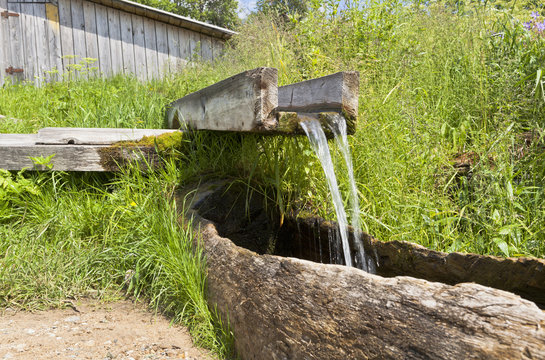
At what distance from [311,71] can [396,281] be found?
302 centimetres

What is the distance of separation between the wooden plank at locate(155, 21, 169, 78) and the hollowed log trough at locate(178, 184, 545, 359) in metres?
8.25

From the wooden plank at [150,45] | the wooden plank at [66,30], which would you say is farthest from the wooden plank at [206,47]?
the wooden plank at [66,30]

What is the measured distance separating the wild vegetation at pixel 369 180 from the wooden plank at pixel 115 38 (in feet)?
20.0

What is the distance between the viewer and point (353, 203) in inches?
119

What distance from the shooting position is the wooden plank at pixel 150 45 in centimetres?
966

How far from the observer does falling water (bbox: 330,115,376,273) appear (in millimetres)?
2672

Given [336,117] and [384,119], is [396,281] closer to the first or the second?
[336,117]

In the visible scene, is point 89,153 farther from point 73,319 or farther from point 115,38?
point 115,38

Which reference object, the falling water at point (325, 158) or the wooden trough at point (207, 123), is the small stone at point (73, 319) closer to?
the wooden trough at point (207, 123)

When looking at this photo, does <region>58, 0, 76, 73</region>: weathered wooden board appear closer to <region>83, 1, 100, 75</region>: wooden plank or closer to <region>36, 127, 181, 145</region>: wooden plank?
<region>83, 1, 100, 75</region>: wooden plank

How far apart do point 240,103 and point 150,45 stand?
25.9 feet

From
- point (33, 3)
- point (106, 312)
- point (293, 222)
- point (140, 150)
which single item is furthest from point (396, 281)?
point (33, 3)

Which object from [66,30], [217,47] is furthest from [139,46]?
[217,47]

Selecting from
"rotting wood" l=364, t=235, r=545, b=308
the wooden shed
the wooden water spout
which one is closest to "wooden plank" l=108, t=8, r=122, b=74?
the wooden shed
